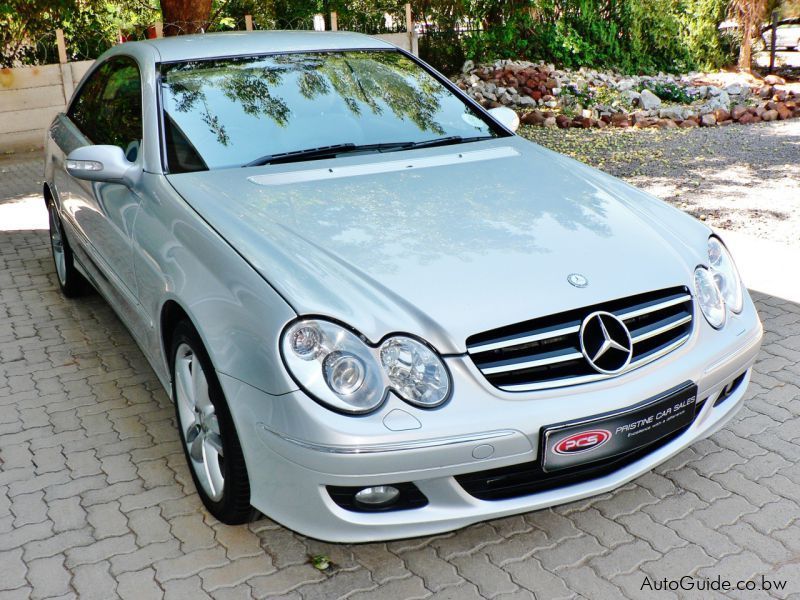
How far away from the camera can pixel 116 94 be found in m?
4.25

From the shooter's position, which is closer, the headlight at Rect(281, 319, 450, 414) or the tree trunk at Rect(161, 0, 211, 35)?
the headlight at Rect(281, 319, 450, 414)

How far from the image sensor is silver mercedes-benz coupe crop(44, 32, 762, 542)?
245 centimetres

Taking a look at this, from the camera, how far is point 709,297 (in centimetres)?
301

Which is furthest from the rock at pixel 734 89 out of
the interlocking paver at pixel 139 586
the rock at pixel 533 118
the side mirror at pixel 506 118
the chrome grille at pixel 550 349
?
the interlocking paver at pixel 139 586

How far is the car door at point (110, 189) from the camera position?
3650mm

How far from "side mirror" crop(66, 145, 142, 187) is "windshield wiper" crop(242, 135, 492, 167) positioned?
1.59 ft

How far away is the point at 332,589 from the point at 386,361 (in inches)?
32.6

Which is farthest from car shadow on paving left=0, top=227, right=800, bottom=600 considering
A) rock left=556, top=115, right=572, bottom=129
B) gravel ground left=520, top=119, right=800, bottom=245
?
rock left=556, top=115, right=572, bottom=129

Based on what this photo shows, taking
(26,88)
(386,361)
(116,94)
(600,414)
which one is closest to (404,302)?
(386,361)

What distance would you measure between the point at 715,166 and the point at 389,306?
7.36 meters

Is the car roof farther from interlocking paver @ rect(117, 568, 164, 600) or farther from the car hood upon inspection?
interlocking paver @ rect(117, 568, 164, 600)

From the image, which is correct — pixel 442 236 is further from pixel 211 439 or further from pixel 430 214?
pixel 211 439

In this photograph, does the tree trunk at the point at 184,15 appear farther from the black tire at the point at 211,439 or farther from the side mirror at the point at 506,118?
the black tire at the point at 211,439

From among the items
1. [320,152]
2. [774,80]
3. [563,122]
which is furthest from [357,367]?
[774,80]
